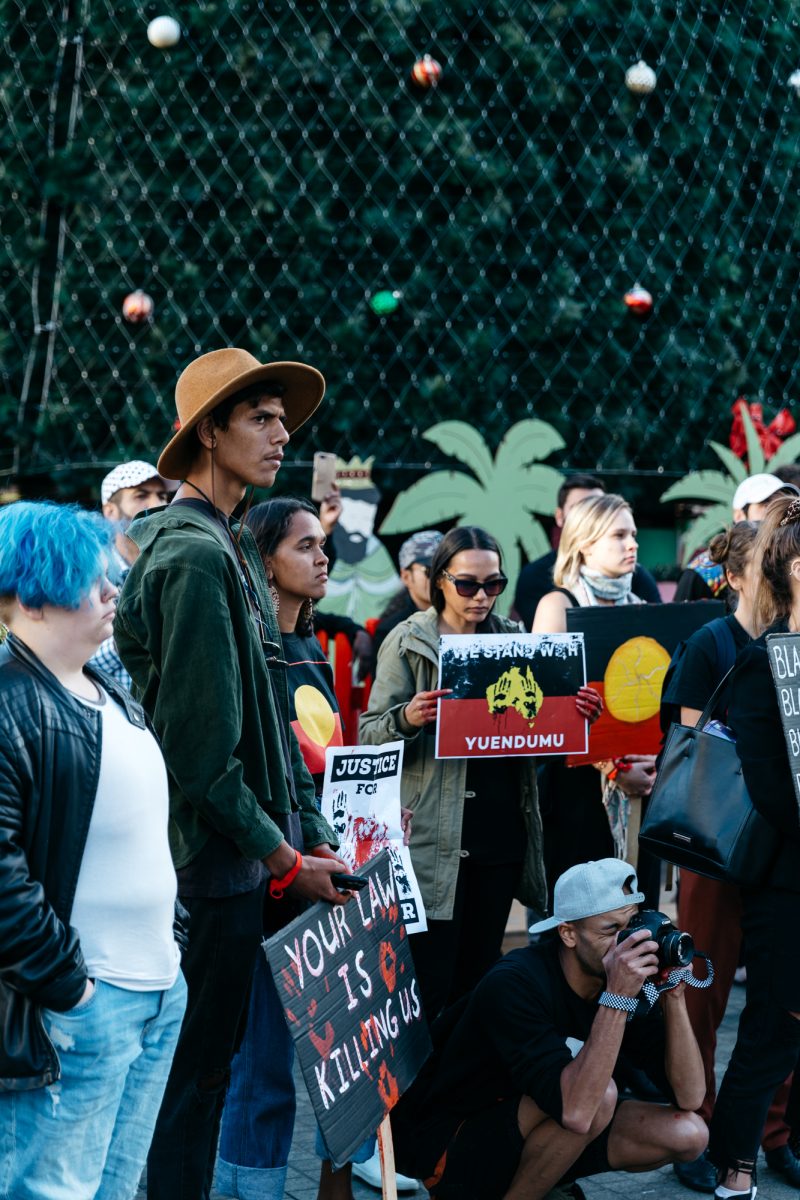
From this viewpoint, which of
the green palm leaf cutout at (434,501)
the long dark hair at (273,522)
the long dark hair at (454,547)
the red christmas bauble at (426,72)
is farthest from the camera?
the red christmas bauble at (426,72)

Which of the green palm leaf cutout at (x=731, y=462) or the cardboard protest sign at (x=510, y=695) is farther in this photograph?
the green palm leaf cutout at (x=731, y=462)

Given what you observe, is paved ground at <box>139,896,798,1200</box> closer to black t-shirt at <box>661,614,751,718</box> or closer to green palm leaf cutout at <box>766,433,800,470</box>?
black t-shirt at <box>661,614,751,718</box>

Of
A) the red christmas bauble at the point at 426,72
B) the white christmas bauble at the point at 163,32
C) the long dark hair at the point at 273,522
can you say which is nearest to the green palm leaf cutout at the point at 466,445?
the red christmas bauble at the point at 426,72

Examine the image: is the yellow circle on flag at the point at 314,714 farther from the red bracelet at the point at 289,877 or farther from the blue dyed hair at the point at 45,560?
the blue dyed hair at the point at 45,560

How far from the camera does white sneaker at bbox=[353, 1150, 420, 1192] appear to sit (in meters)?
3.94

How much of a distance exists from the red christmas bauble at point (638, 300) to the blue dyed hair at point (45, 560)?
257 inches

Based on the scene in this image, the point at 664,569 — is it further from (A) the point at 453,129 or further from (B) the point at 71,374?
(B) the point at 71,374

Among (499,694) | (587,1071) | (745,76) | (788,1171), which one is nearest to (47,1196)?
(587,1071)

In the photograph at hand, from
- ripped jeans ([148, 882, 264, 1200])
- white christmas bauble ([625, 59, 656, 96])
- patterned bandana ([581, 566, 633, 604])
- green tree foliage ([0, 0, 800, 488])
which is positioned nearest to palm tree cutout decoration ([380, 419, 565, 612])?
green tree foliage ([0, 0, 800, 488])

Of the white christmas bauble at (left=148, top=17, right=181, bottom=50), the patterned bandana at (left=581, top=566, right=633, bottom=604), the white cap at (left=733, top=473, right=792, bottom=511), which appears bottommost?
the patterned bandana at (left=581, top=566, right=633, bottom=604)

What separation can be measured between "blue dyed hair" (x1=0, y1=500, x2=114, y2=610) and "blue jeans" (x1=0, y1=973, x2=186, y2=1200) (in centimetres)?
64

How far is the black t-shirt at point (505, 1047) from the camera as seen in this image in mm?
3453

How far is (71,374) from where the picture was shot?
7.95 metres

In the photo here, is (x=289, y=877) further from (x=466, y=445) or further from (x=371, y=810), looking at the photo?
(x=466, y=445)
